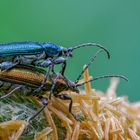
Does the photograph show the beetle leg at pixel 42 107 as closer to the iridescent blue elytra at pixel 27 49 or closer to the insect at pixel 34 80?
the insect at pixel 34 80

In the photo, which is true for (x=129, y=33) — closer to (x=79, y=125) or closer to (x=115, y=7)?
(x=115, y=7)

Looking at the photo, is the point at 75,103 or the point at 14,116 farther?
the point at 75,103

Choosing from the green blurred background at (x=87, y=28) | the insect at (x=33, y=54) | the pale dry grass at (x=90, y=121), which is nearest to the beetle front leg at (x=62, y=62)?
the insect at (x=33, y=54)

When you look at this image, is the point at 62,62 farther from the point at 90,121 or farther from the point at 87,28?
the point at 87,28

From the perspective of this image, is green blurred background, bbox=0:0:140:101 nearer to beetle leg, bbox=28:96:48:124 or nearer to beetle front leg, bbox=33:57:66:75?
beetle front leg, bbox=33:57:66:75

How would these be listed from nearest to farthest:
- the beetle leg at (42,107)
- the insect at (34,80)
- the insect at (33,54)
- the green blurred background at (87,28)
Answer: the beetle leg at (42,107) < the insect at (34,80) < the insect at (33,54) < the green blurred background at (87,28)

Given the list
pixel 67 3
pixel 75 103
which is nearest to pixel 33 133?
pixel 75 103
